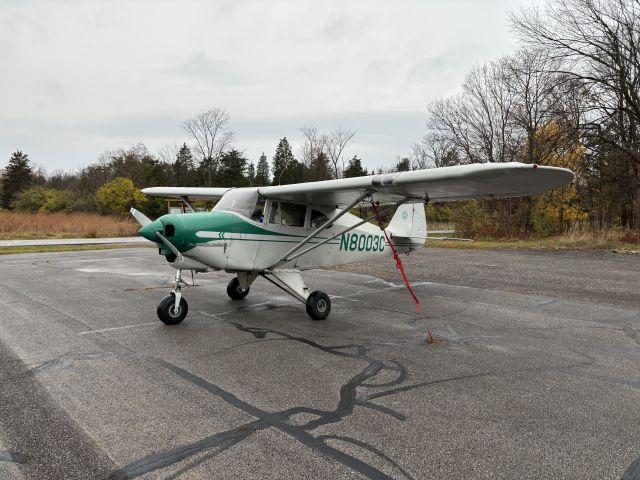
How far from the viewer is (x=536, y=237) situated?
24.3 meters

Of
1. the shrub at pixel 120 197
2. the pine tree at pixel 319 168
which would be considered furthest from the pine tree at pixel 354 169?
the shrub at pixel 120 197

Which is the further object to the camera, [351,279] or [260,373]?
[351,279]

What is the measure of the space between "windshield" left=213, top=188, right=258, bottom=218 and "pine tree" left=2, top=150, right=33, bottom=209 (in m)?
66.9

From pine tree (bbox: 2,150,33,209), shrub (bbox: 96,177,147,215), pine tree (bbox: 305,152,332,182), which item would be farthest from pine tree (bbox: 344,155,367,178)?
pine tree (bbox: 2,150,33,209)

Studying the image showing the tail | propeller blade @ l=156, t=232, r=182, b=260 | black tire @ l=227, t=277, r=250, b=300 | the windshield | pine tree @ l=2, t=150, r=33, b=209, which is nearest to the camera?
propeller blade @ l=156, t=232, r=182, b=260

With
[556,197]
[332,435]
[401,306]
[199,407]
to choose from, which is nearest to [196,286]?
[401,306]

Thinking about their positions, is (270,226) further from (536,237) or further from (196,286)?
(536,237)

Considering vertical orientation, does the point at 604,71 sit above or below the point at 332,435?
above

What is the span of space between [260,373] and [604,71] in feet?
80.4

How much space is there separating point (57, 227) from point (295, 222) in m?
31.4

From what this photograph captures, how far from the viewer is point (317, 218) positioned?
8.22 m

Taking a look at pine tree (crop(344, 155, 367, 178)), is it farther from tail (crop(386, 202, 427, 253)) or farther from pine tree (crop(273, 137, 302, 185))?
tail (crop(386, 202, 427, 253))

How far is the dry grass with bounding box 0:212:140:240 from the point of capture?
1169 inches

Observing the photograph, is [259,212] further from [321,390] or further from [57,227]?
[57,227]
